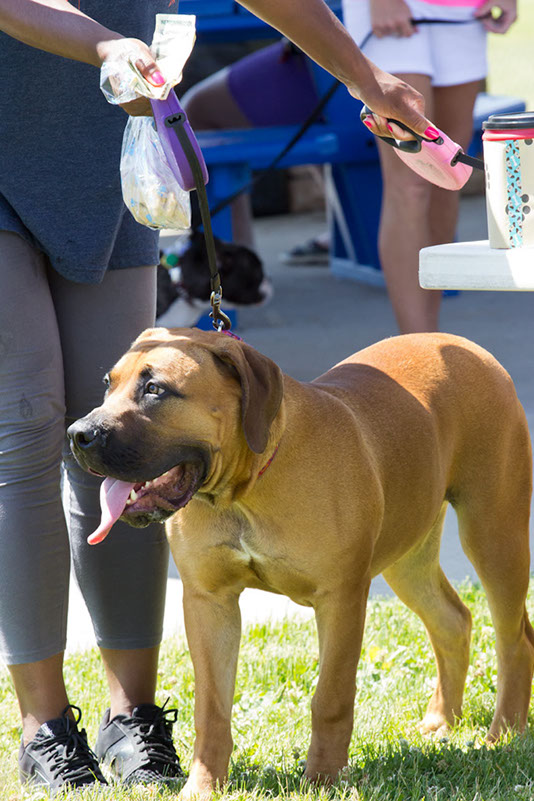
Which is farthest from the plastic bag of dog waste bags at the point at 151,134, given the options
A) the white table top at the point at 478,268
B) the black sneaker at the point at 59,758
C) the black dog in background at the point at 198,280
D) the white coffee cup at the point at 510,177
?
the black dog in background at the point at 198,280

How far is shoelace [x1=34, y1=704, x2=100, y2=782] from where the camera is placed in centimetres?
302

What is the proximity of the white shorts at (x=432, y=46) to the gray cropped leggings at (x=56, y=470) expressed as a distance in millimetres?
2703

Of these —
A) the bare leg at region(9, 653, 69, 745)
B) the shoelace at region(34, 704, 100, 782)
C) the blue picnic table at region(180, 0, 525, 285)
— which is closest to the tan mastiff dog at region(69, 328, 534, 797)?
the shoelace at region(34, 704, 100, 782)

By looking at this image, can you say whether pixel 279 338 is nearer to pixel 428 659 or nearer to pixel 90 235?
pixel 428 659

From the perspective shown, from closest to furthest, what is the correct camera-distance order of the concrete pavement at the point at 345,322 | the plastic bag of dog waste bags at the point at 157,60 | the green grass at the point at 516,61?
the plastic bag of dog waste bags at the point at 157,60 < the concrete pavement at the point at 345,322 < the green grass at the point at 516,61

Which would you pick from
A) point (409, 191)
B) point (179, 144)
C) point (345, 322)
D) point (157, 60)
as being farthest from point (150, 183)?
point (345, 322)

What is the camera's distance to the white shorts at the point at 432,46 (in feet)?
18.2

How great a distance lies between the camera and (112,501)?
107 inches

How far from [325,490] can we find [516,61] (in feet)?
81.3

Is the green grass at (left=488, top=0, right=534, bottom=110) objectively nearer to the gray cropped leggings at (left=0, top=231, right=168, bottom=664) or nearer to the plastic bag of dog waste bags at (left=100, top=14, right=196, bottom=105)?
the gray cropped leggings at (left=0, top=231, right=168, bottom=664)

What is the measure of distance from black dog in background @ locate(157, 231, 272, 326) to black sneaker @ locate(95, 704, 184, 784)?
4.07m

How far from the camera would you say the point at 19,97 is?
9.81 feet

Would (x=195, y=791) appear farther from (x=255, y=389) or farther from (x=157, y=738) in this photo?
(x=255, y=389)

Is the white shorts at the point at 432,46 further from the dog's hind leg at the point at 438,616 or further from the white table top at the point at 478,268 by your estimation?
the white table top at the point at 478,268
